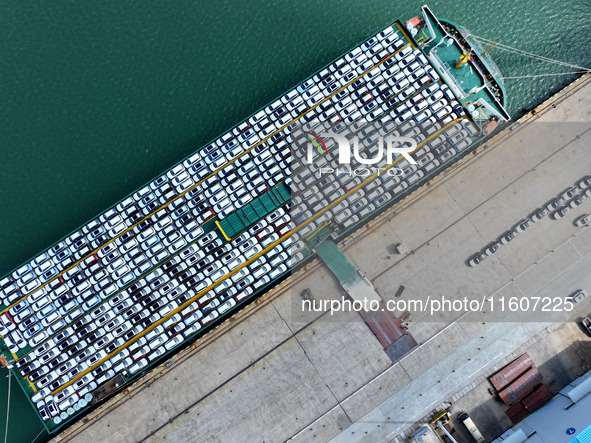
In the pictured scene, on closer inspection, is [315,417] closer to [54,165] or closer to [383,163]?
[383,163]

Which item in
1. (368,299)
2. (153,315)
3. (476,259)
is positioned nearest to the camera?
(153,315)

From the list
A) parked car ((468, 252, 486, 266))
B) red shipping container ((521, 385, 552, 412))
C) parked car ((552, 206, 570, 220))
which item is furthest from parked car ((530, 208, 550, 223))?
red shipping container ((521, 385, 552, 412))

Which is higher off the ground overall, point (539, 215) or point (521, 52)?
point (521, 52)

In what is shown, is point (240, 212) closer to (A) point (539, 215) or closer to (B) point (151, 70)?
(B) point (151, 70)

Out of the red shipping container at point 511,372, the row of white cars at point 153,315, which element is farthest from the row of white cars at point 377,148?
the red shipping container at point 511,372

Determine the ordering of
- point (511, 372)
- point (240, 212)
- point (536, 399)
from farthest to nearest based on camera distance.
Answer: point (511, 372)
point (536, 399)
point (240, 212)

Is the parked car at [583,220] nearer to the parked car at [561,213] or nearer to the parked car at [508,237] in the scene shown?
the parked car at [561,213]

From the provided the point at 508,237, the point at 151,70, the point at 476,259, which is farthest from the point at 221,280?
the point at 508,237
